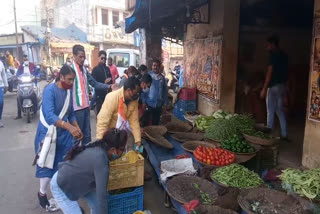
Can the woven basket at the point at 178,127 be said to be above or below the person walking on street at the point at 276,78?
below

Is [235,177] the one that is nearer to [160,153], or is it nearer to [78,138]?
[160,153]

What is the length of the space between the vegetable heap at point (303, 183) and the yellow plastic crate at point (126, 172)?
1727 mm

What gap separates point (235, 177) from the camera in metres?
3.48

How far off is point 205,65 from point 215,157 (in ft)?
14.8

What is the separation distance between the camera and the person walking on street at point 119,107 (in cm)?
365

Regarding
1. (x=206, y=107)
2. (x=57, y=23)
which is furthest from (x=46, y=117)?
(x=57, y=23)

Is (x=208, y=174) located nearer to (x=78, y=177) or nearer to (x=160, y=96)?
(x=78, y=177)

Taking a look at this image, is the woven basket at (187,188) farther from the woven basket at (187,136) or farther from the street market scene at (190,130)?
the woven basket at (187,136)

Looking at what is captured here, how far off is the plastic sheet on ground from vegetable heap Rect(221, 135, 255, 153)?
28.1 inches

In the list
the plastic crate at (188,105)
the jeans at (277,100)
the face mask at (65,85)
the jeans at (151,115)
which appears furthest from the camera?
the plastic crate at (188,105)

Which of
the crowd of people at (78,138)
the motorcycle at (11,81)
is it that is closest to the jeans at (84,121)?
the crowd of people at (78,138)

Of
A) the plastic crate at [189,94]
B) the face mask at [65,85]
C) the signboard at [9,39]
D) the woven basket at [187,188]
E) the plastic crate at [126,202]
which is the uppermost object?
the signboard at [9,39]

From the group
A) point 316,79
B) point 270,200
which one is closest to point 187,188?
point 270,200

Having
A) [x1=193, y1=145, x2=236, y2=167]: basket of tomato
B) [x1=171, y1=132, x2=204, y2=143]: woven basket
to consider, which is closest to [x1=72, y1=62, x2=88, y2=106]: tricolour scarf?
[x1=171, y1=132, x2=204, y2=143]: woven basket
